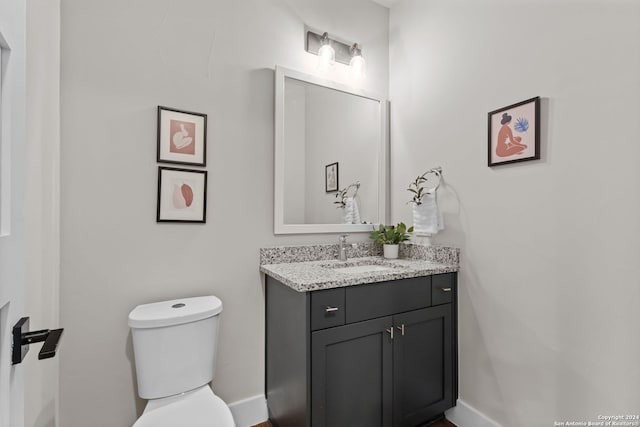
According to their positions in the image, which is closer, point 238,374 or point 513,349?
point 513,349

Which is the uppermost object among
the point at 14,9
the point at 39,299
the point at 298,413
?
the point at 14,9

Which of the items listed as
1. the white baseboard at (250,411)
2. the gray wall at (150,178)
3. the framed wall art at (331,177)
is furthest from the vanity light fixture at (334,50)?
the white baseboard at (250,411)

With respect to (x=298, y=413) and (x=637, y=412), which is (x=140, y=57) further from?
(x=637, y=412)

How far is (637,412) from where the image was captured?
1.13 meters

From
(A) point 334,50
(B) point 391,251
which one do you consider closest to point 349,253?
(B) point 391,251

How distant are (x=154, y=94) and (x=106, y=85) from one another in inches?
7.9

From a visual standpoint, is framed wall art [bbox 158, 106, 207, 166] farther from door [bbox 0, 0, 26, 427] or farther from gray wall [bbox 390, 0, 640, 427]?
gray wall [bbox 390, 0, 640, 427]

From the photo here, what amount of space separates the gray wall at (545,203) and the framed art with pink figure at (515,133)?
0.04 m

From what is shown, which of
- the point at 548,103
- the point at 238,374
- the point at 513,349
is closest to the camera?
the point at 548,103

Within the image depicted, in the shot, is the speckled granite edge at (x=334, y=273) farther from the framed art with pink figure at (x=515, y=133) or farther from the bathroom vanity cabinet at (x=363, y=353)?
the framed art with pink figure at (x=515, y=133)

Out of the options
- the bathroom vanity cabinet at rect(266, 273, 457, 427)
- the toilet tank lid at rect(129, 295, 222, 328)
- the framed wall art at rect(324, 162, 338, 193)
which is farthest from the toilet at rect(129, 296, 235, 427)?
the framed wall art at rect(324, 162, 338, 193)

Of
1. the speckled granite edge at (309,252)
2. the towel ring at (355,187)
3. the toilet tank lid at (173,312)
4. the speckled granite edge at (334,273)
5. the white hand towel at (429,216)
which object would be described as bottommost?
the toilet tank lid at (173,312)

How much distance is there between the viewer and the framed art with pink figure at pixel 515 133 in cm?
141

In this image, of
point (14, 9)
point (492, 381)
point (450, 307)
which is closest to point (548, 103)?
point (450, 307)
